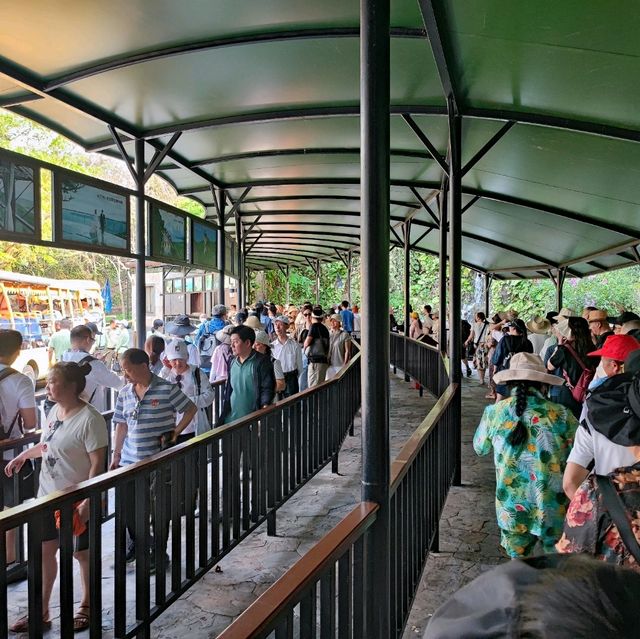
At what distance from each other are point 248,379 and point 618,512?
387 cm

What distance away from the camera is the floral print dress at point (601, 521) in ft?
5.17

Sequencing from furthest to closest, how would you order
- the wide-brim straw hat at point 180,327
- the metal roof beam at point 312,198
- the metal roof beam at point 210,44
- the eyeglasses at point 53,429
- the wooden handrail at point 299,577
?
the metal roof beam at point 312,198 → the wide-brim straw hat at point 180,327 → the metal roof beam at point 210,44 → the eyeglasses at point 53,429 → the wooden handrail at point 299,577

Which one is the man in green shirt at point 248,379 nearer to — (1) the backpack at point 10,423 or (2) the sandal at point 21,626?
(1) the backpack at point 10,423

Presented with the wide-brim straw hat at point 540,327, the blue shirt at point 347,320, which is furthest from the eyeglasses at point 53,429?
the blue shirt at point 347,320

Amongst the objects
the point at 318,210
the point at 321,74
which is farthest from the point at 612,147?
the point at 318,210

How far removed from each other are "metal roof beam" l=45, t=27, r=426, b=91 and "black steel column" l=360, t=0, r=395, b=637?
217cm

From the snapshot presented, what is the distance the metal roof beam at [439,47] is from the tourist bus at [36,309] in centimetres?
1127

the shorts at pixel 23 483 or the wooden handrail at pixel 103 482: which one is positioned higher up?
the wooden handrail at pixel 103 482

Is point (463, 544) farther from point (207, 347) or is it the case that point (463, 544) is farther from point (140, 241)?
point (140, 241)

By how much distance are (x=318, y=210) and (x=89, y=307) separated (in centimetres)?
1137

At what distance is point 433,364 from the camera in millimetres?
10195

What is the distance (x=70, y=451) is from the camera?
3.33 metres

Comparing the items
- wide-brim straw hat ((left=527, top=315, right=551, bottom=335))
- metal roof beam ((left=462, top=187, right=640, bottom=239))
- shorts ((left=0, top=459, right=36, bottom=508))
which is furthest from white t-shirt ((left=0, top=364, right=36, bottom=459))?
wide-brim straw hat ((left=527, top=315, right=551, bottom=335))

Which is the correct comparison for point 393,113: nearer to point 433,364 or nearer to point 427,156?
point 427,156
